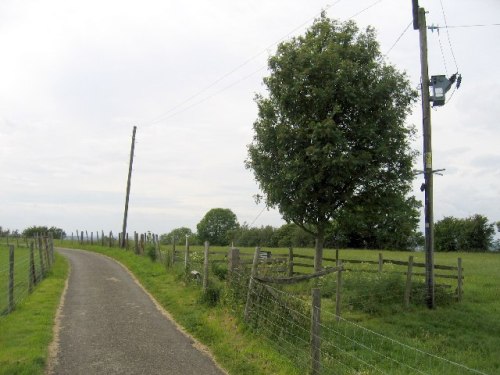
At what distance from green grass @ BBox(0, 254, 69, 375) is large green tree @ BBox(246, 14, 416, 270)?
833 cm

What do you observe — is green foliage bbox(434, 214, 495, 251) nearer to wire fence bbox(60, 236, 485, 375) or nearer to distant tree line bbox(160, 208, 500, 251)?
distant tree line bbox(160, 208, 500, 251)

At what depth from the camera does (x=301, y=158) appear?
15984mm

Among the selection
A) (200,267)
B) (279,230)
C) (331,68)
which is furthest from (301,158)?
(279,230)

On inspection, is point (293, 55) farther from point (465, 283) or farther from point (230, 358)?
point (465, 283)

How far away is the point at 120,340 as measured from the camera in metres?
9.95

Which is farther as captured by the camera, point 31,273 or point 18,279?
point 18,279

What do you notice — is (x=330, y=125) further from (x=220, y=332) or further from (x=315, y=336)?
(x=315, y=336)

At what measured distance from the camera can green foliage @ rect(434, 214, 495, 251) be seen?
269ft

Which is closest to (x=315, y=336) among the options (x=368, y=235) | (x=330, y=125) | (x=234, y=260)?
(x=234, y=260)

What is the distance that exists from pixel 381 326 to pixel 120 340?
6757 millimetres

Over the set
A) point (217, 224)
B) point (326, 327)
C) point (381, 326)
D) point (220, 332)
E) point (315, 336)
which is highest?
point (217, 224)

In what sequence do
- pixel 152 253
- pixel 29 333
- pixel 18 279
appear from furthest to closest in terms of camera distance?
pixel 152 253
pixel 18 279
pixel 29 333

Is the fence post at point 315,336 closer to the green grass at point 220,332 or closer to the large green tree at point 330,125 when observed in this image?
the green grass at point 220,332


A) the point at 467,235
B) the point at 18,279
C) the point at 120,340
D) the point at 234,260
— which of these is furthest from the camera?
the point at 467,235
